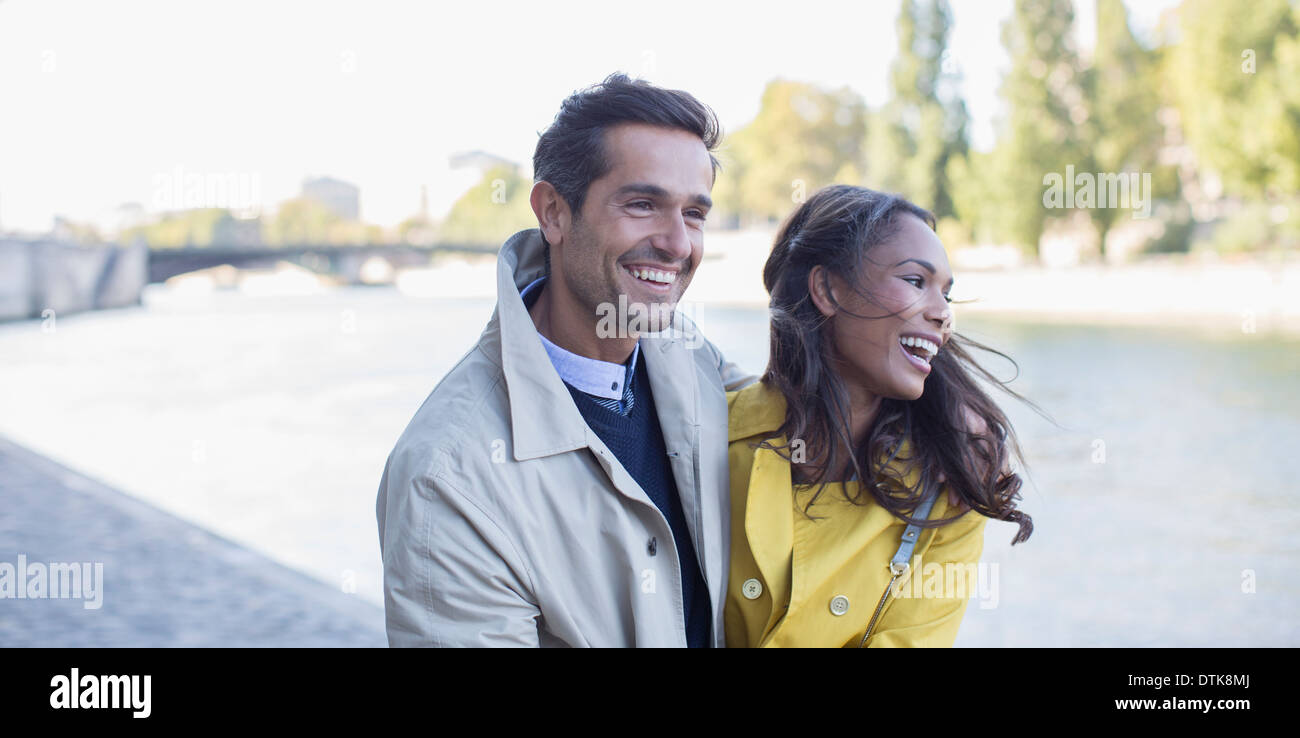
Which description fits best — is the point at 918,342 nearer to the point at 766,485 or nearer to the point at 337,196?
the point at 766,485

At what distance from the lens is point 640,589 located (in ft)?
6.45

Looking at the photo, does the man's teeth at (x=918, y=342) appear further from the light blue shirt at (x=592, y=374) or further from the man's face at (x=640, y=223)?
the light blue shirt at (x=592, y=374)

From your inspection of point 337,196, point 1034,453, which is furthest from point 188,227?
point 1034,453

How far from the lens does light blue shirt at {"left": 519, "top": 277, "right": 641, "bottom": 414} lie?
7.25 ft

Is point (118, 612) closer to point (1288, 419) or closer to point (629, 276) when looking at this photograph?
point (629, 276)

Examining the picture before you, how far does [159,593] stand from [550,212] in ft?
13.7

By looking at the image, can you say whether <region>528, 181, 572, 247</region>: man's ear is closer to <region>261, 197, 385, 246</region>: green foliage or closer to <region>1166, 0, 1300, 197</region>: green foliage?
<region>1166, 0, 1300, 197</region>: green foliage

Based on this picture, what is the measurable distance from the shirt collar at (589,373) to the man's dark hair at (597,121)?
0.28 metres

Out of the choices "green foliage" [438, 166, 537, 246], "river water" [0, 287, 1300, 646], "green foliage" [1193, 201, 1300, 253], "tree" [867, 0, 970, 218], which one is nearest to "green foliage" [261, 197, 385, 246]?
"green foliage" [438, 166, 537, 246]

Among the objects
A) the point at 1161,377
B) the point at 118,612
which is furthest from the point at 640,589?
the point at 1161,377

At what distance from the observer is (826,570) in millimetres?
2168

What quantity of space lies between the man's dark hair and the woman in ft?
1.42

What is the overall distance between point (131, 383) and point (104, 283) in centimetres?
2310
